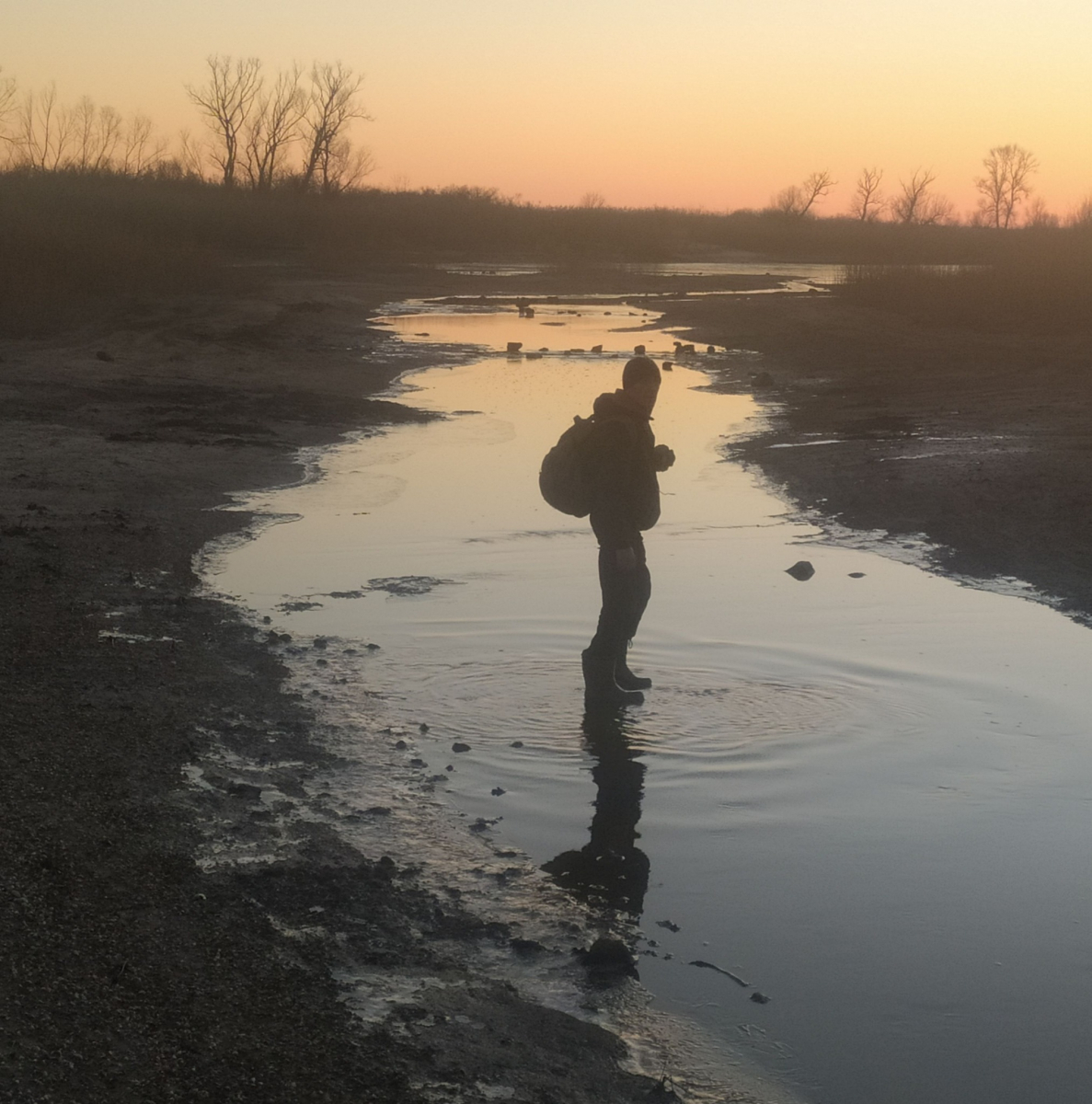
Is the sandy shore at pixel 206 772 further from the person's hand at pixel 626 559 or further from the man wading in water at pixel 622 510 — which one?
the person's hand at pixel 626 559

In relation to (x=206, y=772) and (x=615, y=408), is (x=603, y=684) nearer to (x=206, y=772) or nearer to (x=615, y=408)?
(x=615, y=408)

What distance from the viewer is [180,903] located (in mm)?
3982

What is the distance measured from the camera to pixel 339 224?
6506 centimetres

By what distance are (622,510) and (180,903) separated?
301 centimetres

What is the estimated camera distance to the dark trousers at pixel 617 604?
643cm

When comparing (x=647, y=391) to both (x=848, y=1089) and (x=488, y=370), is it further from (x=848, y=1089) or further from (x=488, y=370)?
(x=488, y=370)

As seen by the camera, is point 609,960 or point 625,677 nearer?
point 609,960

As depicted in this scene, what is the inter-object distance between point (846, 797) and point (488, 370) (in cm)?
1879

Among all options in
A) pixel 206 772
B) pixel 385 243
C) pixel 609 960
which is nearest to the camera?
pixel 609 960

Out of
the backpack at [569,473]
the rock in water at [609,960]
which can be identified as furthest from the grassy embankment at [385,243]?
the rock in water at [609,960]

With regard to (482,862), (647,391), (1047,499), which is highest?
(647,391)

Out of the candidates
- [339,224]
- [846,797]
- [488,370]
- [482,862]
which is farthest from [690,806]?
[339,224]

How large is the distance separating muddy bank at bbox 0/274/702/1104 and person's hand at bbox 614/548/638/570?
5.24 ft

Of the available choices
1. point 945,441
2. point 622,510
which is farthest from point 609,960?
point 945,441
